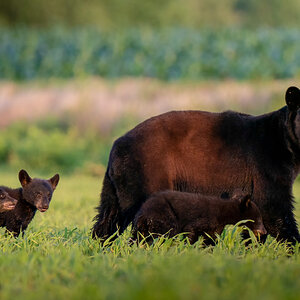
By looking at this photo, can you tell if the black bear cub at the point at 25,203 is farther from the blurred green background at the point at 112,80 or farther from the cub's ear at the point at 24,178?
the blurred green background at the point at 112,80

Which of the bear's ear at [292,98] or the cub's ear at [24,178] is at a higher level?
the bear's ear at [292,98]

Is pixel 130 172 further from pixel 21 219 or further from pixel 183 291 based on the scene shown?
pixel 183 291

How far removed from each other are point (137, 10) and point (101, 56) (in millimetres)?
26032

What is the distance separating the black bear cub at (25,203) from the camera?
7.25 m

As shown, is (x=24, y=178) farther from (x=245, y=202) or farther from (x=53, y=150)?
(x=53, y=150)

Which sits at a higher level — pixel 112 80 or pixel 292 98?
pixel 112 80

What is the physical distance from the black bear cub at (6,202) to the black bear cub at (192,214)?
1.75 metres

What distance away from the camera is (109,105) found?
738 inches

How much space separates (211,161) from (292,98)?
949 mm

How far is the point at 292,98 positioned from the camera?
6.06m

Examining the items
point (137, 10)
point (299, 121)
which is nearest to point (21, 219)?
point (299, 121)

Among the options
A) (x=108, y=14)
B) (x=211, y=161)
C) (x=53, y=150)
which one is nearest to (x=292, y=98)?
(x=211, y=161)

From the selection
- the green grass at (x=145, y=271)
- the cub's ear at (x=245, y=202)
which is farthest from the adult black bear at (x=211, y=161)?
the green grass at (x=145, y=271)

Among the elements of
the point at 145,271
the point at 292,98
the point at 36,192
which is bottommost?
the point at 145,271
